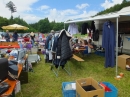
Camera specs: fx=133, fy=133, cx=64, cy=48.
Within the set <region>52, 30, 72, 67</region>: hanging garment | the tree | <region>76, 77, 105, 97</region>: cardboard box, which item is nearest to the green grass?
<region>52, 30, 72, 67</region>: hanging garment

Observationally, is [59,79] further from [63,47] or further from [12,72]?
[12,72]

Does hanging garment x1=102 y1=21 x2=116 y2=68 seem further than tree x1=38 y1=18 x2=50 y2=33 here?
No

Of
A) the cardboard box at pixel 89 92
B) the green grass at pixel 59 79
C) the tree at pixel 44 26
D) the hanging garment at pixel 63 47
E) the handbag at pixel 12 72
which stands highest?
the tree at pixel 44 26

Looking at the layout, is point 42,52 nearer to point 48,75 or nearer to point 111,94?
point 48,75

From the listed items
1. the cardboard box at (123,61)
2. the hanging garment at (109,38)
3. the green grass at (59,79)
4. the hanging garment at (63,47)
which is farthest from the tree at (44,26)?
the hanging garment at (63,47)

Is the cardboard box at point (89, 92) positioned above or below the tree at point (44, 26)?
below

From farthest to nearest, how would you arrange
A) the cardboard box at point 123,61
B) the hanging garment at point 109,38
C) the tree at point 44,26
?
the tree at point 44,26 → the cardboard box at point 123,61 → the hanging garment at point 109,38

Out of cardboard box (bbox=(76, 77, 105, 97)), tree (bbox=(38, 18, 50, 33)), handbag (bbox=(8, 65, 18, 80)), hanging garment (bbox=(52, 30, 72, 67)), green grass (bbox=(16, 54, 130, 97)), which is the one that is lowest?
green grass (bbox=(16, 54, 130, 97))

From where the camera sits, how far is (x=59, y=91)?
11.4 feet

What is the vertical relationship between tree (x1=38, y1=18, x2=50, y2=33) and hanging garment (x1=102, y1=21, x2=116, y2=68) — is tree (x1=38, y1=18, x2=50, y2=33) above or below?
above

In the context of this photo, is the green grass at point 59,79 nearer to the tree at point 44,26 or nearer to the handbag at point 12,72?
the handbag at point 12,72

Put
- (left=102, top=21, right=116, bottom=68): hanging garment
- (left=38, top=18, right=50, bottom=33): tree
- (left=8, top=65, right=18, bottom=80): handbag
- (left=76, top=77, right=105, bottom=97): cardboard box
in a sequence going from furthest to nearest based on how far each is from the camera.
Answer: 1. (left=38, top=18, right=50, bottom=33): tree
2. (left=102, top=21, right=116, bottom=68): hanging garment
3. (left=8, top=65, right=18, bottom=80): handbag
4. (left=76, top=77, right=105, bottom=97): cardboard box

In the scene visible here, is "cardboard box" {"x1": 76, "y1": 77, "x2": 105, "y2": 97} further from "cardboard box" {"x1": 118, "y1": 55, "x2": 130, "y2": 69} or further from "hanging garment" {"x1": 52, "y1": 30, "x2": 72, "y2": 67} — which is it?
"cardboard box" {"x1": 118, "y1": 55, "x2": 130, "y2": 69}

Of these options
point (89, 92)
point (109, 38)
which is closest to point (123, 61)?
point (109, 38)
